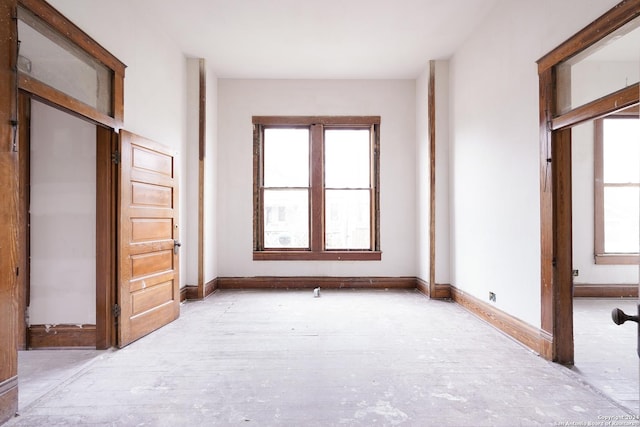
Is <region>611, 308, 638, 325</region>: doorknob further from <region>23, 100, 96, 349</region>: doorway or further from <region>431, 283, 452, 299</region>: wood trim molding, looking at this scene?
<region>431, 283, 452, 299</region>: wood trim molding

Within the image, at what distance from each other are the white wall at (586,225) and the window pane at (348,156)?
9.94 ft

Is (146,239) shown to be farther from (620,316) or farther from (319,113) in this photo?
(620,316)

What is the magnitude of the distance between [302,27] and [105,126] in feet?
8.04

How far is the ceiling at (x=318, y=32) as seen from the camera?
3.70 m

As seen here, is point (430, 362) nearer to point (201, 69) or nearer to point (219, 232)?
point (219, 232)

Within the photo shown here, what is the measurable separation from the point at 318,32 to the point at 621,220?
5015mm

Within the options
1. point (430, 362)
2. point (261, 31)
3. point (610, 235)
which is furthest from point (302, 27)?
point (610, 235)

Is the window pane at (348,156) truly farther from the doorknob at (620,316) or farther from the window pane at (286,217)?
the doorknob at (620,316)

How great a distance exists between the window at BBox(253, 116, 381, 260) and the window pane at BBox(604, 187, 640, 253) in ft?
10.8

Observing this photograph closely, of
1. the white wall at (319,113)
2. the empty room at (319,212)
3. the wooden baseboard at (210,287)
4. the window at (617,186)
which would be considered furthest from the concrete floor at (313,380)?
the window at (617,186)

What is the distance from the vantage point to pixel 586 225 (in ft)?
16.3

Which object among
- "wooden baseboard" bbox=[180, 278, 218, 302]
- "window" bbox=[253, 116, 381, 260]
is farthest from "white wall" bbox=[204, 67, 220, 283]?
"window" bbox=[253, 116, 381, 260]

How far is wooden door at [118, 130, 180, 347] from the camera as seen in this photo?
3155 millimetres

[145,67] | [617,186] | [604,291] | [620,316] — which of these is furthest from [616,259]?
[145,67]
